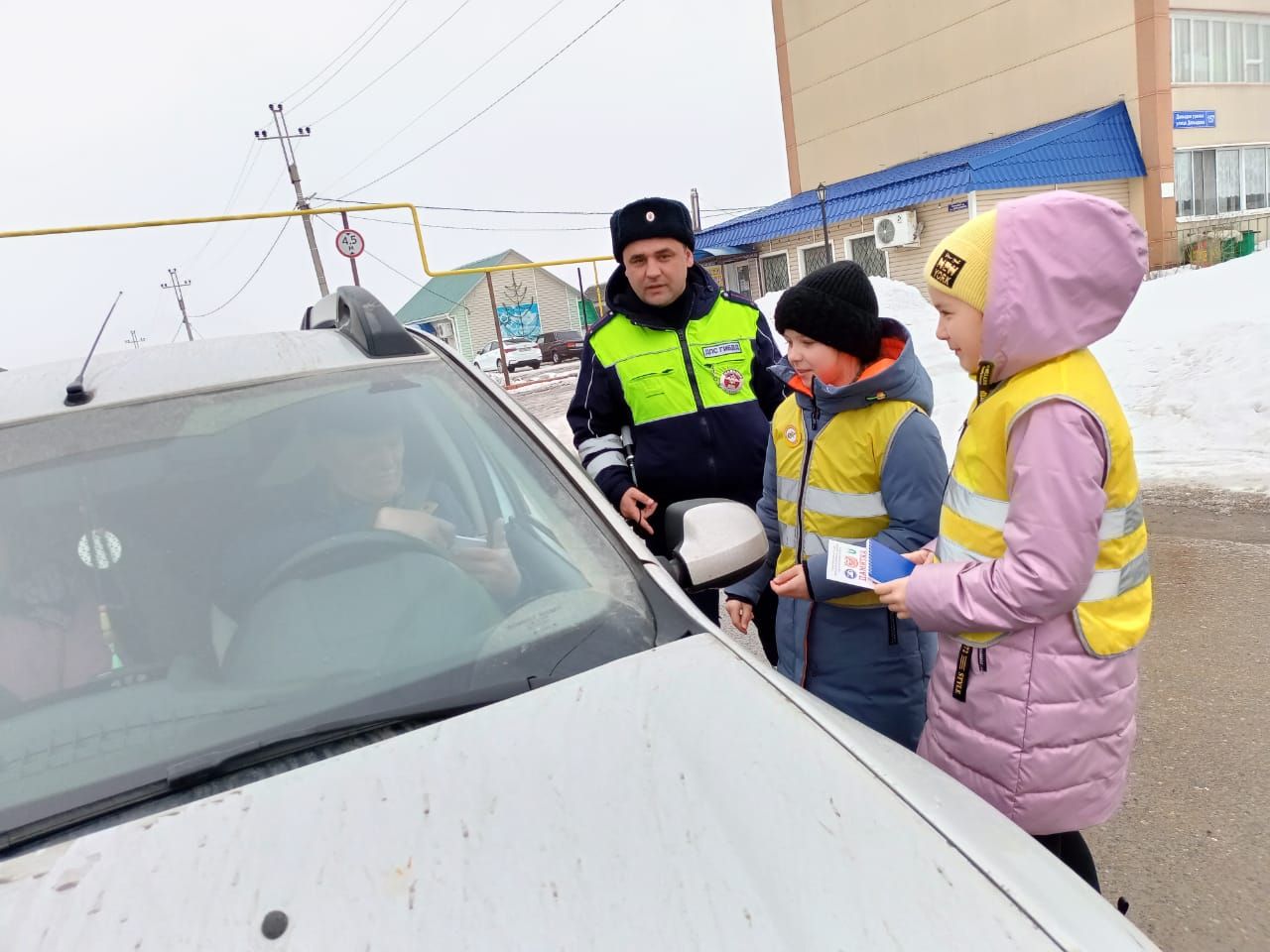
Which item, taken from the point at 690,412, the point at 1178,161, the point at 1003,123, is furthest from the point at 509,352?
the point at 690,412

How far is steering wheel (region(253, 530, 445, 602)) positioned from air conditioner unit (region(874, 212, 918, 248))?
2068 centimetres

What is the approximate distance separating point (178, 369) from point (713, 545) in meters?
1.27

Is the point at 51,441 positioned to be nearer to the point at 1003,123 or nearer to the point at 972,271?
the point at 972,271

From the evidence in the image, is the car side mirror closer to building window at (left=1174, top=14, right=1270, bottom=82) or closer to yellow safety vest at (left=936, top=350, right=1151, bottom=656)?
yellow safety vest at (left=936, top=350, right=1151, bottom=656)

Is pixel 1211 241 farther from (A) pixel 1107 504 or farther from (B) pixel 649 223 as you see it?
(A) pixel 1107 504

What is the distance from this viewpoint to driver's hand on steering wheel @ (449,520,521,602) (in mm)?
1641

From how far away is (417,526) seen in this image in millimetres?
1752

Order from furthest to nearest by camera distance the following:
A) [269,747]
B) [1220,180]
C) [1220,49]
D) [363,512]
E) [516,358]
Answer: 1. [516,358]
2. [1220,180]
3. [1220,49]
4. [363,512]
5. [269,747]

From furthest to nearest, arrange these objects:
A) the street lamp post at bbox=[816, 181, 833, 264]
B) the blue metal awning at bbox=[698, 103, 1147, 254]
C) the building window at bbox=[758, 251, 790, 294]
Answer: the building window at bbox=[758, 251, 790, 294]
the street lamp post at bbox=[816, 181, 833, 264]
the blue metal awning at bbox=[698, 103, 1147, 254]

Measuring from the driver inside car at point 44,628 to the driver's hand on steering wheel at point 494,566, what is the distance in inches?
24.7

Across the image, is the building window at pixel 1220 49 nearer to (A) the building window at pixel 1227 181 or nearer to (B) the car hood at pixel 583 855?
(A) the building window at pixel 1227 181

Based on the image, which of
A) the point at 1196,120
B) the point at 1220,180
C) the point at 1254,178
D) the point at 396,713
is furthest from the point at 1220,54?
the point at 396,713

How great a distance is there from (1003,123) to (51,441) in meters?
25.1

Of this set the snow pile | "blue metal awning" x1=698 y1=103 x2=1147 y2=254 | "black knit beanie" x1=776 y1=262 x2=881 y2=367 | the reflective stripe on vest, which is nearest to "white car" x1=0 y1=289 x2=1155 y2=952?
"black knit beanie" x1=776 y1=262 x2=881 y2=367
